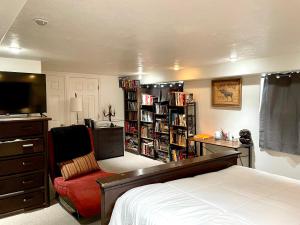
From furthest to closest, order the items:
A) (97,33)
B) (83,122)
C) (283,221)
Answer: (83,122) → (97,33) → (283,221)

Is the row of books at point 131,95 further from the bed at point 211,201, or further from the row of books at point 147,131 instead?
the bed at point 211,201

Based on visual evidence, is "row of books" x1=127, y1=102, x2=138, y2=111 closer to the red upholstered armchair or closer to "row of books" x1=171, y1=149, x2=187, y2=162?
"row of books" x1=171, y1=149, x2=187, y2=162

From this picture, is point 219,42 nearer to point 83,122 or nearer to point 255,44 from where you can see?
point 255,44

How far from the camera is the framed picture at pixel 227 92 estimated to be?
4145mm

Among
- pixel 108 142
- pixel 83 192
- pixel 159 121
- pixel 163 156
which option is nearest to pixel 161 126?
pixel 159 121

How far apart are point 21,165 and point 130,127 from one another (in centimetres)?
366

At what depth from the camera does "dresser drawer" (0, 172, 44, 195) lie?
285 centimetres

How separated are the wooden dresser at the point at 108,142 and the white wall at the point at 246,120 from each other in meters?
2.15

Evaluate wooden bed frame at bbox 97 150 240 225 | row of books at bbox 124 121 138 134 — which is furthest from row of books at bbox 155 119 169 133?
wooden bed frame at bbox 97 150 240 225

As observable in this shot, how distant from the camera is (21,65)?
3336 mm

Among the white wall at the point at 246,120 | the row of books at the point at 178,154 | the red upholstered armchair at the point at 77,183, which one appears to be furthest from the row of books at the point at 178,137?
the red upholstered armchair at the point at 77,183

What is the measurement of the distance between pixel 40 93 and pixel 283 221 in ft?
11.2

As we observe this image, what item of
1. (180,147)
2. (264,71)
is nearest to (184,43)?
(264,71)

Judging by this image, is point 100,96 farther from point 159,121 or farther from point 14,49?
point 14,49
